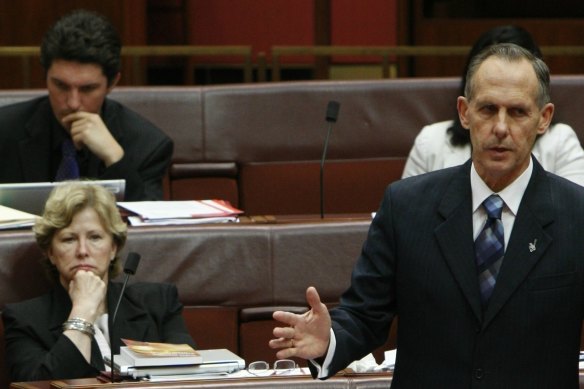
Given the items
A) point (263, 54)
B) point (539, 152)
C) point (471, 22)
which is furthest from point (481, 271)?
point (471, 22)

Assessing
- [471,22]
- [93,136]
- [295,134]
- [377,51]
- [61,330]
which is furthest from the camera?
[471,22]

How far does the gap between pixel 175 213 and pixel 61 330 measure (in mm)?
476

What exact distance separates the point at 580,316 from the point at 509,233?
15cm

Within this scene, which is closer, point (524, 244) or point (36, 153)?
point (524, 244)

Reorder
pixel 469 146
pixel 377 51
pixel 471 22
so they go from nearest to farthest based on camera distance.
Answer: pixel 469 146 → pixel 377 51 → pixel 471 22

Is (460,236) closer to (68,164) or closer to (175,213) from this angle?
(175,213)

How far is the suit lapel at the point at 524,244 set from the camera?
1666 mm

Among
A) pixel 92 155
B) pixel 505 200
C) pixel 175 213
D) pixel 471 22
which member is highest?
pixel 471 22

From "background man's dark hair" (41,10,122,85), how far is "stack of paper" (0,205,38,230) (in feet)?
1.65

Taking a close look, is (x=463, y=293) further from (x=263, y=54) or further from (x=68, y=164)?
(x=263, y=54)

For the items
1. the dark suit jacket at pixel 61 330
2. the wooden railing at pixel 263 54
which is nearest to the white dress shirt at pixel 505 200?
the dark suit jacket at pixel 61 330

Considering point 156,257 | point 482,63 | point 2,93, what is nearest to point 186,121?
point 2,93

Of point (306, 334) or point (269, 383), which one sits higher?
point (306, 334)

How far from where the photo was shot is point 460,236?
67.4 inches
